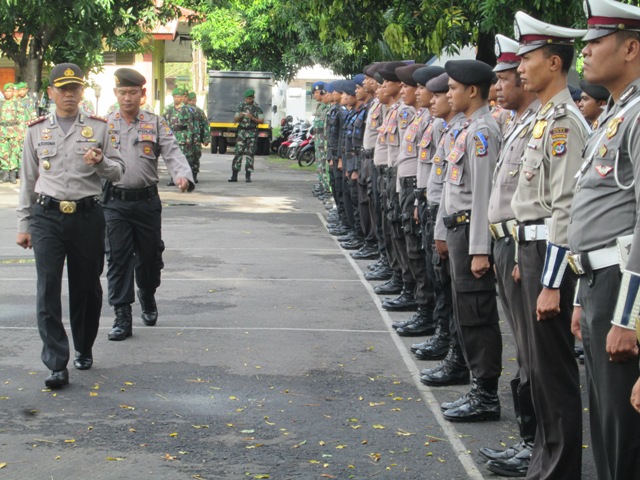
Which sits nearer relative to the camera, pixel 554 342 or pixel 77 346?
pixel 554 342

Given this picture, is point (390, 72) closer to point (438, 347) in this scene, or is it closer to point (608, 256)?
point (438, 347)

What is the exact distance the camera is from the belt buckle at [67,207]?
25.4 ft

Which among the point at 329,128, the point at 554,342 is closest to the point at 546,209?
the point at 554,342

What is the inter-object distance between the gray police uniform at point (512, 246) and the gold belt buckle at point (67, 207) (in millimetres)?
3162

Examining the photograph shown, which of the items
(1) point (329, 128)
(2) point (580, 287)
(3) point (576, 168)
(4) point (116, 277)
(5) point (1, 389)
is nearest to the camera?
(2) point (580, 287)

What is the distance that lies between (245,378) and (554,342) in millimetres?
3139

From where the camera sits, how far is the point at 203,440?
6.35 meters

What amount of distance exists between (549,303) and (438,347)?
11.7ft

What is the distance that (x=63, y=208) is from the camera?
25.4 ft

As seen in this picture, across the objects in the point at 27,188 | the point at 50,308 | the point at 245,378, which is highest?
the point at 27,188

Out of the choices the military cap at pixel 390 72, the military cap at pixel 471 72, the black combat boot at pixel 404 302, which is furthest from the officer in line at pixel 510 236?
the military cap at pixel 390 72

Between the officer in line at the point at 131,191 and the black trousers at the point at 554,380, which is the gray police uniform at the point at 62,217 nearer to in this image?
the officer in line at the point at 131,191

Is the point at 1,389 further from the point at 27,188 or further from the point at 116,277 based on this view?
the point at 116,277

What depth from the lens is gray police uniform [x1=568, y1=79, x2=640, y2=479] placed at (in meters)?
4.09
